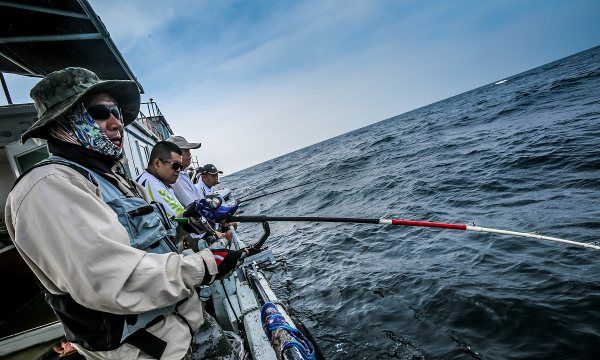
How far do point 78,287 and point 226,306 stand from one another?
3.44m

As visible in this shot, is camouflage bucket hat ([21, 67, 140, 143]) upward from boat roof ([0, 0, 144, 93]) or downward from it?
downward

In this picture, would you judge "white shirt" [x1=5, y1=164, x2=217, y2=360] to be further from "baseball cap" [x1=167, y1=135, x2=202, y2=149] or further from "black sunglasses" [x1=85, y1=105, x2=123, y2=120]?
"baseball cap" [x1=167, y1=135, x2=202, y2=149]

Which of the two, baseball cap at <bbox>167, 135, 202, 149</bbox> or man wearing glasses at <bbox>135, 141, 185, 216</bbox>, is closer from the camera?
man wearing glasses at <bbox>135, 141, 185, 216</bbox>

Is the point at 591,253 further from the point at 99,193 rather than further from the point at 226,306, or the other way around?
the point at 99,193

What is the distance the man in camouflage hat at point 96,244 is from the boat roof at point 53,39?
3987mm

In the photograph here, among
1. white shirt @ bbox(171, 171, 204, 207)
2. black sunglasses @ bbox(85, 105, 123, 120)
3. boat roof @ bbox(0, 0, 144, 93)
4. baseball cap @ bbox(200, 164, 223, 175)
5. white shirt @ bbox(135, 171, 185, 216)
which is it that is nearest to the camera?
black sunglasses @ bbox(85, 105, 123, 120)

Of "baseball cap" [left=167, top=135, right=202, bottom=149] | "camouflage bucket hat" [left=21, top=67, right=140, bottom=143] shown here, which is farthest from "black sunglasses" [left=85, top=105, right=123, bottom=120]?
"baseball cap" [left=167, top=135, right=202, bottom=149]

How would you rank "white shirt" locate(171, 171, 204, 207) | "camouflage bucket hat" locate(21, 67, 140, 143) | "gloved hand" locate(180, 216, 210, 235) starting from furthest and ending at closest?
1. "white shirt" locate(171, 171, 204, 207)
2. "gloved hand" locate(180, 216, 210, 235)
3. "camouflage bucket hat" locate(21, 67, 140, 143)

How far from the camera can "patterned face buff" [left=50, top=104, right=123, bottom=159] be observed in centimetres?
177

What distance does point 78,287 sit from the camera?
1.32m

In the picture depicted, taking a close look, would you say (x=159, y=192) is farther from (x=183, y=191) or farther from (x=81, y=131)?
(x=81, y=131)

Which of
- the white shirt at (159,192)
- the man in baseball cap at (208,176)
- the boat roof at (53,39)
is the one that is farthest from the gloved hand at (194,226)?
the man in baseball cap at (208,176)

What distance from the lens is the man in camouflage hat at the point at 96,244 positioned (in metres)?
1.33

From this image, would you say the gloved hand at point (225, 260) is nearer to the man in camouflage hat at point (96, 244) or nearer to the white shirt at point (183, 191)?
the man in camouflage hat at point (96, 244)
